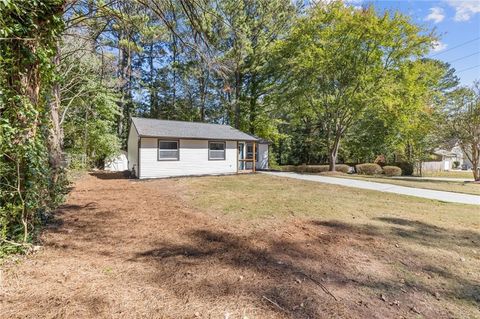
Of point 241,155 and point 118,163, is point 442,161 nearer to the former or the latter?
point 241,155

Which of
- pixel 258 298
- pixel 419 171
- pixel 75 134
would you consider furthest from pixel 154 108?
pixel 419 171

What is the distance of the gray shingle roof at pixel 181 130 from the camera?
518 inches

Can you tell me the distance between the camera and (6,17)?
9.66 ft

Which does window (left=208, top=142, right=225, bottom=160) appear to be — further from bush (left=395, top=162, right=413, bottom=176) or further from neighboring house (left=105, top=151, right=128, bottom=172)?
bush (left=395, top=162, right=413, bottom=176)

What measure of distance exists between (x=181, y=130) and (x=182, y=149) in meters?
1.40

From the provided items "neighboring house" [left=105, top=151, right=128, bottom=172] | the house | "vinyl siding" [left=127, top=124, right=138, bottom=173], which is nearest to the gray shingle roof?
the house

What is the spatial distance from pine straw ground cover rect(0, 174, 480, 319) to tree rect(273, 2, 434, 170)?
1307cm

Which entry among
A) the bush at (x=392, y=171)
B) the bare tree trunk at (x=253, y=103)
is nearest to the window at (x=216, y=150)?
the bare tree trunk at (x=253, y=103)

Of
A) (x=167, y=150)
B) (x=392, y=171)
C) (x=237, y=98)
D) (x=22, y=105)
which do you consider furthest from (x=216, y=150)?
(x=392, y=171)

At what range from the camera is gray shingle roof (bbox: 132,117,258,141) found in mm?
13156

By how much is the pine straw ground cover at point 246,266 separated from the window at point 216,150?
8.87 metres

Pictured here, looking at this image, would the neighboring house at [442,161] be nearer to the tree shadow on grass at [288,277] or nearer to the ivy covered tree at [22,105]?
A: the tree shadow on grass at [288,277]

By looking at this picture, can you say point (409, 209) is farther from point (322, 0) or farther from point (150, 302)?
point (150, 302)

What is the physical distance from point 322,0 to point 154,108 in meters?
23.2
